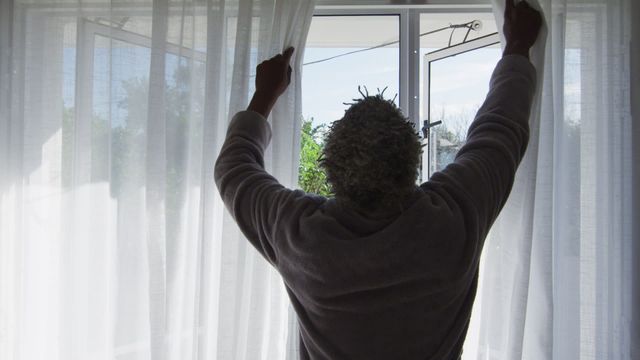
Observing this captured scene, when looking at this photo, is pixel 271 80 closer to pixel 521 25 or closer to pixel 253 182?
pixel 253 182

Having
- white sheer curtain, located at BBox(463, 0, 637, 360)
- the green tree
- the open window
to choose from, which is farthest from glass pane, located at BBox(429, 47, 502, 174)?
the green tree

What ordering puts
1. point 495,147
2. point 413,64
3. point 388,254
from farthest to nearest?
point 413,64 → point 495,147 → point 388,254

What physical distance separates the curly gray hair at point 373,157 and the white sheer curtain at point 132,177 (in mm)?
419

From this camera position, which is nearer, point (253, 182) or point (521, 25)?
point (253, 182)

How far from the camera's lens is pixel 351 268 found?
2.28 feet

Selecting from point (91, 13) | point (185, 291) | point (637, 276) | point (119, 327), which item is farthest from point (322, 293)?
point (91, 13)

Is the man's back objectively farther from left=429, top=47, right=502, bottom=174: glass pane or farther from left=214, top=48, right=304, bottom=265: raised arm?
left=429, top=47, right=502, bottom=174: glass pane

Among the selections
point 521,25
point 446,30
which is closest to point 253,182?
point 521,25

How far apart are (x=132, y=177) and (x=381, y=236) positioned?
79cm

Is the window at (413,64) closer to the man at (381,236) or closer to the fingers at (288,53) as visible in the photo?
the fingers at (288,53)

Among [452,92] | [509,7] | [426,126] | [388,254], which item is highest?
[509,7]

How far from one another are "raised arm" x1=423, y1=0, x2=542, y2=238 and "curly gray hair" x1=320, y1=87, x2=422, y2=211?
0.09 meters

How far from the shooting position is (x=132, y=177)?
1.20 m

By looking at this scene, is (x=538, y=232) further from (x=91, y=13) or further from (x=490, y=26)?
(x=91, y=13)
